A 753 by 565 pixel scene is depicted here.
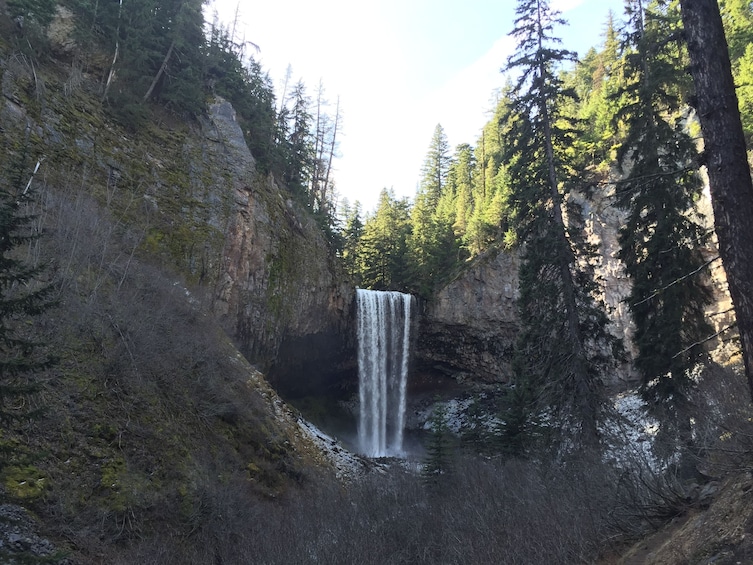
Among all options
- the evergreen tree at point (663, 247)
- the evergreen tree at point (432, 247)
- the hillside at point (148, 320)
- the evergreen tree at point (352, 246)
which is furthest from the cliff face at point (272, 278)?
the evergreen tree at point (663, 247)

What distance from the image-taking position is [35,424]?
8.21m

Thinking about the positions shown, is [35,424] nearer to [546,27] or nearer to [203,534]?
[203,534]

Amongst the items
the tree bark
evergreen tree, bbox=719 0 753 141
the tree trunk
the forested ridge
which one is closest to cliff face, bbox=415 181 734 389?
evergreen tree, bbox=719 0 753 141

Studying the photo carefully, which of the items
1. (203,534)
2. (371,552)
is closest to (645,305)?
(371,552)

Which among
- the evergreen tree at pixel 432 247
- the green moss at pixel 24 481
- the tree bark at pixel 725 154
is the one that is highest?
the evergreen tree at pixel 432 247

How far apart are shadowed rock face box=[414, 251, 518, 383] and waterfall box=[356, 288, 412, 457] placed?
249 cm

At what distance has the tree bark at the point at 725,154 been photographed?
4512mm

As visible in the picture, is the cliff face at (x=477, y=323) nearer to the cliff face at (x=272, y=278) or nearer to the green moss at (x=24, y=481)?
the cliff face at (x=272, y=278)

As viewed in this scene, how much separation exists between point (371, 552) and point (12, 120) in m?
17.9

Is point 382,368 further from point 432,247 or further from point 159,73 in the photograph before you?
point 159,73

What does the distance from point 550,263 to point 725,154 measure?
929cm

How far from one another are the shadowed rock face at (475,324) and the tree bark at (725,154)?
27872mm

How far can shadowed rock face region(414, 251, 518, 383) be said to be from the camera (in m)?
32.8

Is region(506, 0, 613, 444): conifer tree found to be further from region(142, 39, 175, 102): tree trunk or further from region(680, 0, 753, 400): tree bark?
region(142, 39, 175, 102): tree trunk
